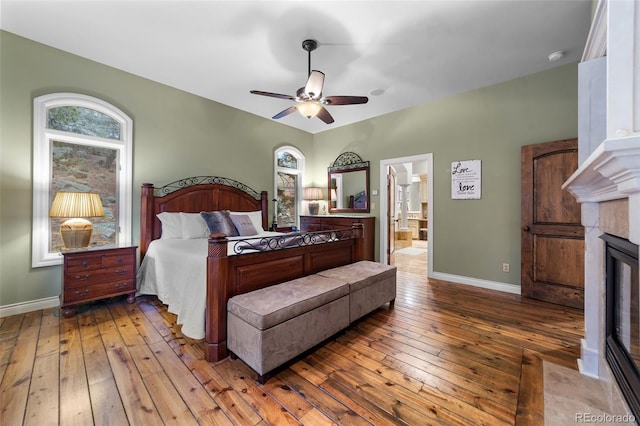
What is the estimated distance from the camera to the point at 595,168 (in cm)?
118

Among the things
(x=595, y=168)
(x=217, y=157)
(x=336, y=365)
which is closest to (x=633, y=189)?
(x=595, y=168)

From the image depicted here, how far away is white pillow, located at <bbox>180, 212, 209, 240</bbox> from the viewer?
351 cm

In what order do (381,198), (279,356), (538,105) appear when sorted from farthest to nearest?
(381,198) → (538,105) → (279,356)

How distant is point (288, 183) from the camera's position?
570 centimetres

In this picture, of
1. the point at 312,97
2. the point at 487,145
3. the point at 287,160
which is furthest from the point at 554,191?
the point at 287,160

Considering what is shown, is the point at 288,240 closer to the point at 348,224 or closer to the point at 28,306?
the point at 348,224

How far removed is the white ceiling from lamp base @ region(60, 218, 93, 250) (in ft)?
6.58

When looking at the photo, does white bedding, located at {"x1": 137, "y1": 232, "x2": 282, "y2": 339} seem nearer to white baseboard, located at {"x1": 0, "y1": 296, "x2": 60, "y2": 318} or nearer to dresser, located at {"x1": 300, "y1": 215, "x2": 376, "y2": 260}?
white baseboard, located at {"x1": 0, "y1": 296, "x2": 60, "y2": 318}

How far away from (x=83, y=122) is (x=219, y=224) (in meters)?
2.01

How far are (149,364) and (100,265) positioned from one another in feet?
5.25

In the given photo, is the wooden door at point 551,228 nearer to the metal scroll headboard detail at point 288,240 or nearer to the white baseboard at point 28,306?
the metal scroll headboard detail at point 288,240

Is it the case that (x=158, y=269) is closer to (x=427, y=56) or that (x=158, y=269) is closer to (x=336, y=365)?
(x=336, y=365)

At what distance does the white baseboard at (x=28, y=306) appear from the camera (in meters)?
2.62

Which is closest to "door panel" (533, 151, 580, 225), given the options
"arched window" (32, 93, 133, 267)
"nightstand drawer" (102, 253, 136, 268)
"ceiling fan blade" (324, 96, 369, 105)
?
"ceiling fan blade" (324, 96, 369, 105)
